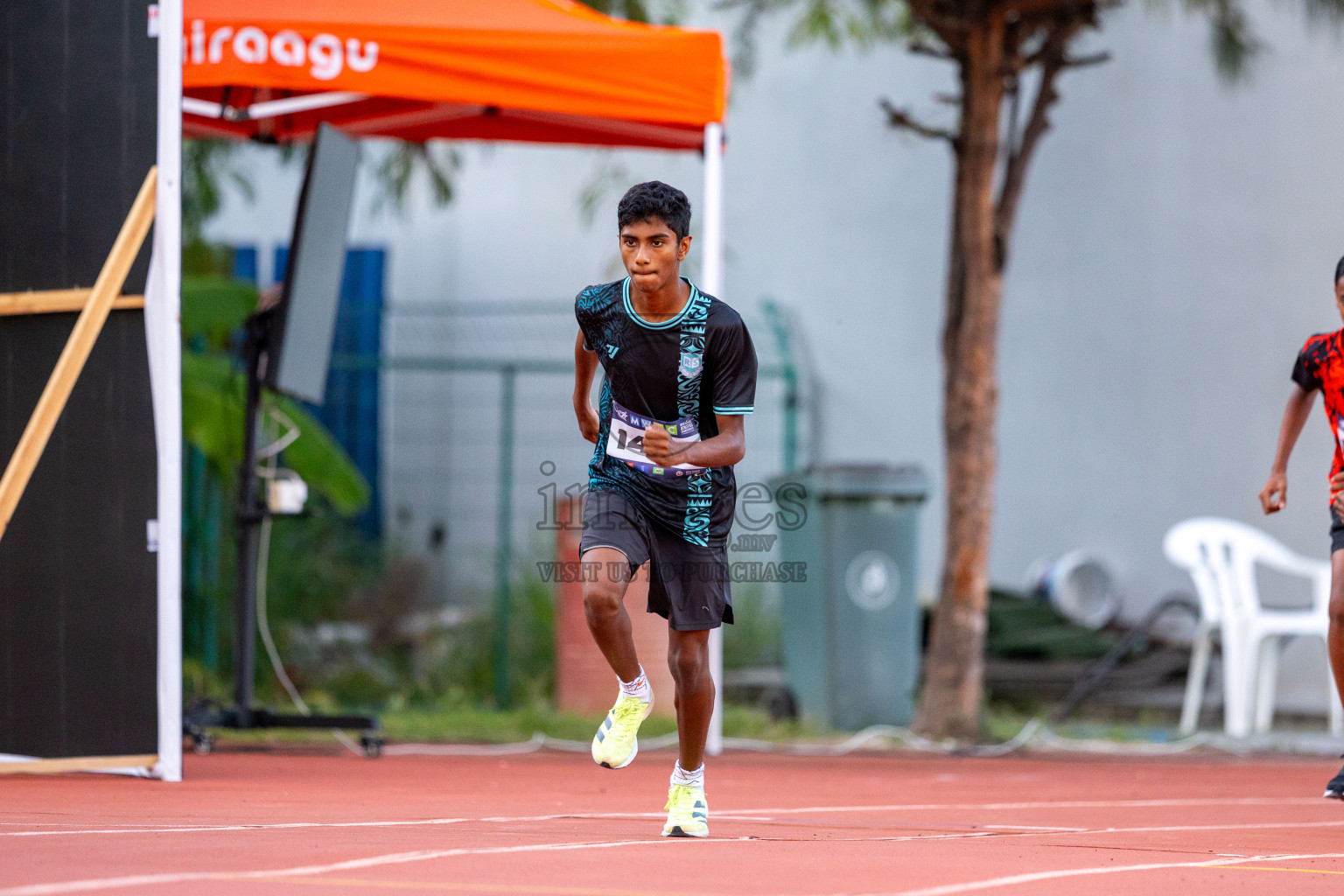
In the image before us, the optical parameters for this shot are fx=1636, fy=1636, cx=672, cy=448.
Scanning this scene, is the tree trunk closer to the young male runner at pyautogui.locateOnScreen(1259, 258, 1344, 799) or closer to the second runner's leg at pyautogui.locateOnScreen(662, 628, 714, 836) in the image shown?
the young male runner at pyautogui.locateOnScreen(1259, 258, 1344, 799)

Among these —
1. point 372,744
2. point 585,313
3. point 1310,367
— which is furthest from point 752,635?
point 585,313

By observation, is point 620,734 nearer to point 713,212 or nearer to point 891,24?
point 713,212

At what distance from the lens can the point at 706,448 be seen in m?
4.56

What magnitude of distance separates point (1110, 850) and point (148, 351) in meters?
4.03

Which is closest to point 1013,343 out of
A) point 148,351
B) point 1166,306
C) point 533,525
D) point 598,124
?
point 1166,306

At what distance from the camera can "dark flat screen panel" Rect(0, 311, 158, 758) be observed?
630 centimetres

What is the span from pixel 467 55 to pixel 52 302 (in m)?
2.24

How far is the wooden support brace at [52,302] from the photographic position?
6348 millimetres

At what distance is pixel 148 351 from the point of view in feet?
20.9

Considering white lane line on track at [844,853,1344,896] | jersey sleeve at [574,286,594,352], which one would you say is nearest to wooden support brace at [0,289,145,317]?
jersey sleeve at [574,286,594,352]

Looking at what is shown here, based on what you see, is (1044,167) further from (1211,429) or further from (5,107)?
(5,107)

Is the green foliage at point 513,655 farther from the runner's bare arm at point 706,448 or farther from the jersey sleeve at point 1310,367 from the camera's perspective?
the runner's bare arm at point 706,448

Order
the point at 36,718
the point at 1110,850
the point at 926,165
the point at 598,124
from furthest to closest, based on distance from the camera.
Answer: the point at 926,165
the point at 598,124
the point at 36,718
the point at 1110,850

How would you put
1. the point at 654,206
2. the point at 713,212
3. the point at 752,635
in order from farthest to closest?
the point at 752,635 → the point at 713,212 → the point at 654,206
